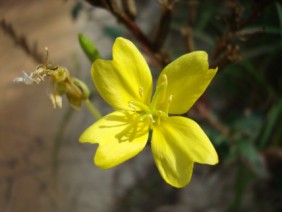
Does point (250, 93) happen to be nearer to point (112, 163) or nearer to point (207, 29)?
point (207, 29)

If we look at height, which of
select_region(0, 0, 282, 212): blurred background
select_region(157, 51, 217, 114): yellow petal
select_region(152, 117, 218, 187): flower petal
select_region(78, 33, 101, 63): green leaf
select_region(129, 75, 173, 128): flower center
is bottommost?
select_region(0, 0, 282, 212): blurred background

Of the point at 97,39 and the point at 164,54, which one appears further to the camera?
the point at 97,39

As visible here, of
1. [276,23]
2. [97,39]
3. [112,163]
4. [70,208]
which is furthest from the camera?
[97,39]

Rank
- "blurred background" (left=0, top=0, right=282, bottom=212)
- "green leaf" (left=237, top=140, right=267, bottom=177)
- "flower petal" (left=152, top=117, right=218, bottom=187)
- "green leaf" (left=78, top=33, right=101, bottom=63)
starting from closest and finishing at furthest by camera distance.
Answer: "flower petal" (left=152, top=117, right=218, bottom=187)
"green leaf" (left=78, top=33, right=101, bottom=63)
"green leaf" (left=237, top=140, right=267, bottom=177)
"blurred background" (left=0, top=0, right=282, bottom=212)

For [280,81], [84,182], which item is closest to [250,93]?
[280,81]

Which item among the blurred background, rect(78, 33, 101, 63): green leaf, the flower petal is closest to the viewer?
the flower petal

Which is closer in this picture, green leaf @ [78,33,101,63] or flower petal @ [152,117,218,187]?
flower petal @ [152,117,218,187]

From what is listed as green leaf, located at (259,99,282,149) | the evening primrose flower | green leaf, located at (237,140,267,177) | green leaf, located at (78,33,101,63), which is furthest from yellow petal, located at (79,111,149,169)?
green leaf, located at (259,99,282,149)

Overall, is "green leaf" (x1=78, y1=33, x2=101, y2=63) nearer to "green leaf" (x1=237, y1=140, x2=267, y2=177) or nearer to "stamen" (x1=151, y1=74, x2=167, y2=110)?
"stamen" (x1=151, y1=74, x2=167, y2=110)
